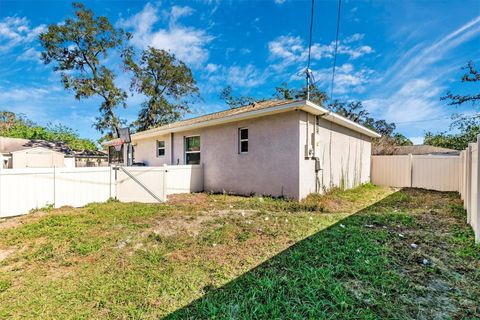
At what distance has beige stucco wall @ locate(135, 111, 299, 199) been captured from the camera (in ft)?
23.3

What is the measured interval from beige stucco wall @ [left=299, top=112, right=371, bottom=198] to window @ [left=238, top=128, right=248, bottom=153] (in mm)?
2183

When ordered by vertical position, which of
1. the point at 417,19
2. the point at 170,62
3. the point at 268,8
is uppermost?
the point at 170,62

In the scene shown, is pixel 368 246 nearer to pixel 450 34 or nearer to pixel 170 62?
pixel 450 34

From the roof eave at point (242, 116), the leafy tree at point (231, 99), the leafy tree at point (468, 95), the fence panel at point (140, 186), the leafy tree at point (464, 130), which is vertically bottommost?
the fence panel at point (140, 186)

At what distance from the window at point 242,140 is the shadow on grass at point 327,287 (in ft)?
16.5

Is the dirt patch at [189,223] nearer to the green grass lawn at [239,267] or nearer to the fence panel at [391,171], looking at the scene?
the green grass lawn at [239,267]

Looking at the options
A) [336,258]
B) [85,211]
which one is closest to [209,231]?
[336,258]

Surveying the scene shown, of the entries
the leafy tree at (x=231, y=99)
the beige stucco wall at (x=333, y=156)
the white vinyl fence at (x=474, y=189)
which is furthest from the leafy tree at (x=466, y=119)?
the leafy tree at (x=231, y=99)

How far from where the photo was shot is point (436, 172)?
9.49 meters

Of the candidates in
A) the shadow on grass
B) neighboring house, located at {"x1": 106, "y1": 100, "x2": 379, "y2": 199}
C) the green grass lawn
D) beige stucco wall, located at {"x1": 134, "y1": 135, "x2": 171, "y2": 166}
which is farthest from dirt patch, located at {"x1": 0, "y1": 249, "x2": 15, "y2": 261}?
beige stucco wall, located at {"x1": 134, "y1": 135, "x2": 171, "y2": 166}

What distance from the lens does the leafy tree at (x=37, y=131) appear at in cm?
2836

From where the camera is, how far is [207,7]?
910 centimetres

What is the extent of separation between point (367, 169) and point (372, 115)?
19.1m

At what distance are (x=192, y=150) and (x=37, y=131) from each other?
30.9 metres
